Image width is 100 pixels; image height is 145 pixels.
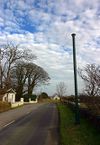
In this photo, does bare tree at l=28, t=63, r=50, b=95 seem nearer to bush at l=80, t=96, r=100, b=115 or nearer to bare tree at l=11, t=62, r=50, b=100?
bare tree at l=11, t=62, r=50, b=100

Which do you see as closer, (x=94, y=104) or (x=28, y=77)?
(x=94, y=104)

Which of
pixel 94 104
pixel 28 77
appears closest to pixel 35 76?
pixel 28 77

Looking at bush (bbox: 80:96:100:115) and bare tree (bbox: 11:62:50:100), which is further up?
bare tree (bbox: 11:62:50:100)

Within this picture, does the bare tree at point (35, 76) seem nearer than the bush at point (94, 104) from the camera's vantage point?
No

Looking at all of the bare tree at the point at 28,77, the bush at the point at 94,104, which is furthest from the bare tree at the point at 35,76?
the bush at the point at 94,104

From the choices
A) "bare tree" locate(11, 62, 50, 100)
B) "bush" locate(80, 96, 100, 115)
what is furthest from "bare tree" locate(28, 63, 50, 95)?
"bush" locate(80, 96, 100, 115)

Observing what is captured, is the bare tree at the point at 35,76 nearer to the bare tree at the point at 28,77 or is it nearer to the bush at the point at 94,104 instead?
the bare tree at the point at 28,77

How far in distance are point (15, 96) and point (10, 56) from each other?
87.8 ft

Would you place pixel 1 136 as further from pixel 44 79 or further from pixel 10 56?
pixel 44 79

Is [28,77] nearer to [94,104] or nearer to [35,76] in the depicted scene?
[35,76]

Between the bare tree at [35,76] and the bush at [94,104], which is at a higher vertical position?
the bare tree at [35,76]

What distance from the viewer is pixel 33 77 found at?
313 feet

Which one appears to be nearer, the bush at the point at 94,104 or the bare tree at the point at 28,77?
the bush at the point at 94,104

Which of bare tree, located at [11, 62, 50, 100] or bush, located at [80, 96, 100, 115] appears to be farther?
bare tree, located at [11, 62, 50, 100]
